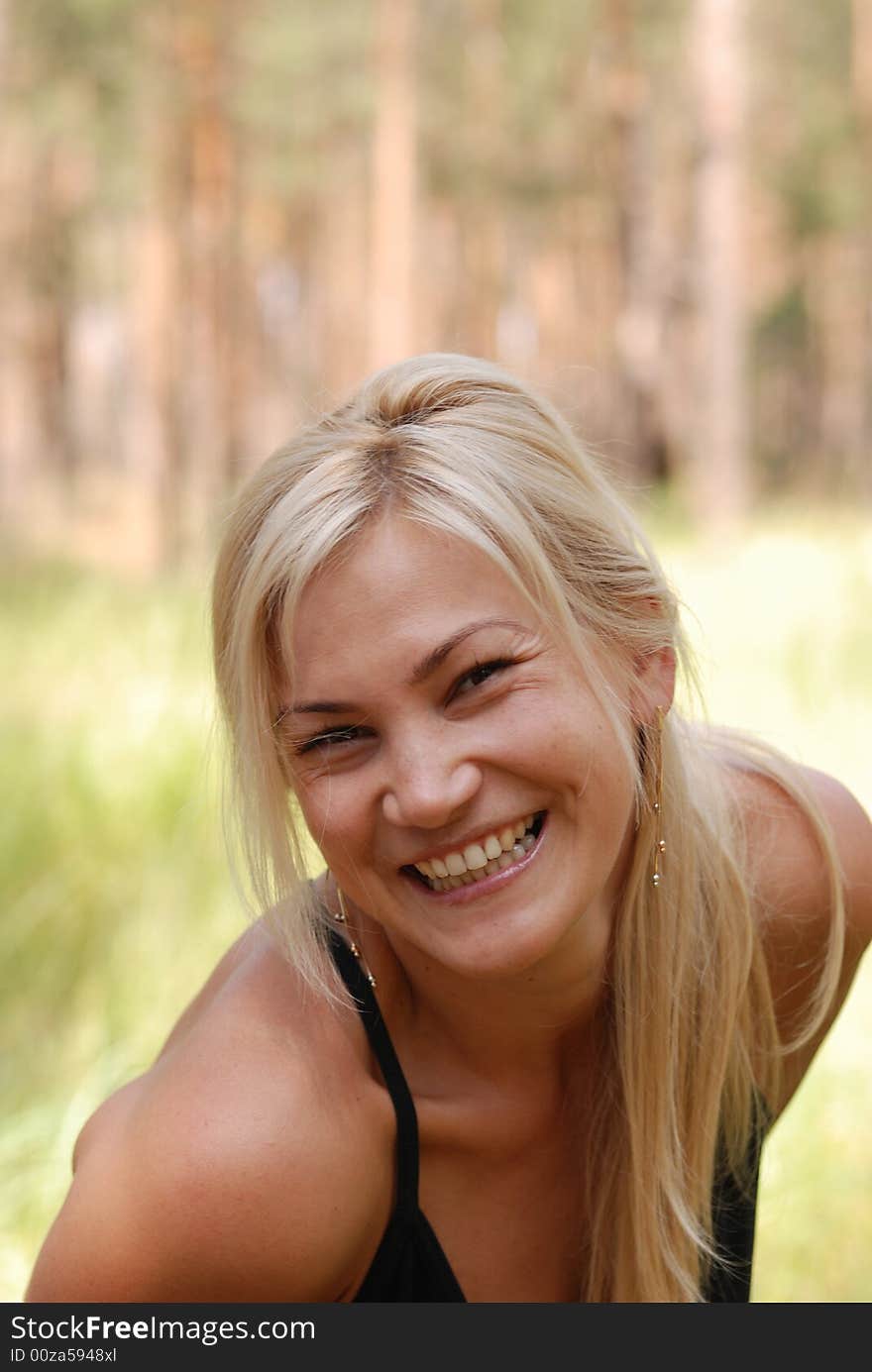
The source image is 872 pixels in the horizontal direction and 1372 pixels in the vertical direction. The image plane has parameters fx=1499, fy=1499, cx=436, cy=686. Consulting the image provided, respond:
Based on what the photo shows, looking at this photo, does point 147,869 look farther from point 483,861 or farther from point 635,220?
point 635,220

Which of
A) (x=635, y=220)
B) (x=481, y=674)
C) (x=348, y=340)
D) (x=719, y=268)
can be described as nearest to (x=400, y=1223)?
(x=481, y=674)

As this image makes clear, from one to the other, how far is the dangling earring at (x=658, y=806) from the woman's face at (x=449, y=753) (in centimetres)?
19

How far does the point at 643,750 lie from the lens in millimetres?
2148

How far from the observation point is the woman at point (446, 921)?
1835 millimetres

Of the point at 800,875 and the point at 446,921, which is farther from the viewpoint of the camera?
the point at 800,875

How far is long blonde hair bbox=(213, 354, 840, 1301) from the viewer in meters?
1.89

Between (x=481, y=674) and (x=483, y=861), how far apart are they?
24cm

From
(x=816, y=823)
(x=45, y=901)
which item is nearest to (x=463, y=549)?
(x=816, y=823)

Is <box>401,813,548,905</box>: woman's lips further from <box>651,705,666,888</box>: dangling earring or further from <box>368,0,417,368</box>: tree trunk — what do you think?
<box>368,0,417,368</box>: tree trunk

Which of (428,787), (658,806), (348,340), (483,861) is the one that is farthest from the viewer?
(348,340)

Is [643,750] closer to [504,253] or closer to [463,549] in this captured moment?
[463,549]

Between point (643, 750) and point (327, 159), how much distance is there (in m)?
25.0

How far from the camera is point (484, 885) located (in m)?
1.90

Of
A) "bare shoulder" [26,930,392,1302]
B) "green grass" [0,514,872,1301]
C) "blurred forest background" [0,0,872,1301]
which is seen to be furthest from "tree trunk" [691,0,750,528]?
"bare shoulder" [26,930,392,1302]
